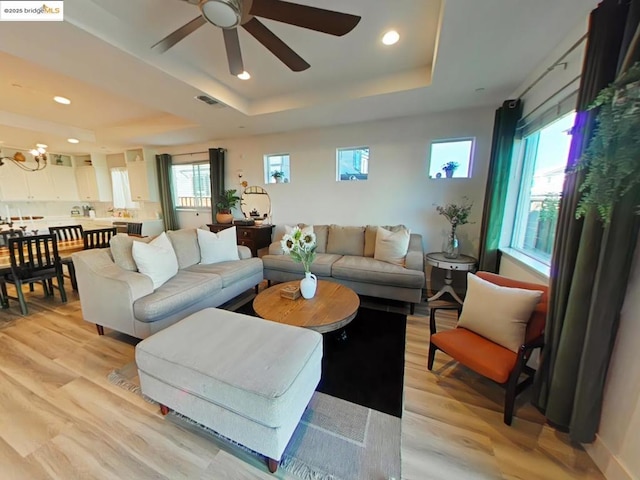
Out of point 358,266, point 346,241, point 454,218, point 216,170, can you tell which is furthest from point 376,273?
point 216,170

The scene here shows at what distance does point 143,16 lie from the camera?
1.86m

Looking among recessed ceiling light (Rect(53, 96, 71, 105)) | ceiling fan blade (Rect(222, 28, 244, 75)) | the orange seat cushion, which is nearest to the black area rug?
the orange seat cushion

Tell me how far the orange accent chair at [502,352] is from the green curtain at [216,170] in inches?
178

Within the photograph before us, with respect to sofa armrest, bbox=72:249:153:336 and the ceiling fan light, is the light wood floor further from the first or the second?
the ceiling fan light

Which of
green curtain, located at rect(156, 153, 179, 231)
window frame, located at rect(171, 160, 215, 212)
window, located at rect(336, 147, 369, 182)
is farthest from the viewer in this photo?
green curtain, located at rect(156, 153, 179, 231)

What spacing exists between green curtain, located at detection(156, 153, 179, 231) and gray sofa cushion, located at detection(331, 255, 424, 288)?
172 inches

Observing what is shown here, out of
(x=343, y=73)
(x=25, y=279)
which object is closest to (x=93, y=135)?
(x=25, y=279)

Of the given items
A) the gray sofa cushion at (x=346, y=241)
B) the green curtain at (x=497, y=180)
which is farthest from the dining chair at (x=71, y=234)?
the green curtain at (x=497, y=180)

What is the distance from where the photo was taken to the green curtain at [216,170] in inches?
185

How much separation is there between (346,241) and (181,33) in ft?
9.36

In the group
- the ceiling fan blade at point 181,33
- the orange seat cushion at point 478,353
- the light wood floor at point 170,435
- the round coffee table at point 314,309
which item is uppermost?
the ceiling fan blade at point 181,33

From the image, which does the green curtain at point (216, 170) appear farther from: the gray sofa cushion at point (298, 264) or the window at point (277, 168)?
the gray sofa cushion at point (298, 264)

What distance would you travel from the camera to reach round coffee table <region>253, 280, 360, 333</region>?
5.96ft

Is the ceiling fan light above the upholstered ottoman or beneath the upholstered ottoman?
above
